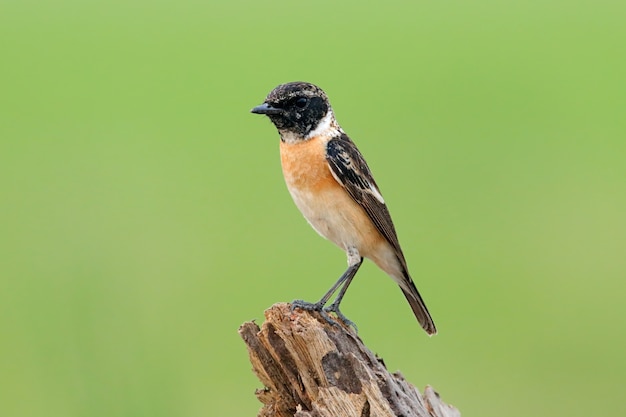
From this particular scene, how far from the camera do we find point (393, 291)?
40.1ft

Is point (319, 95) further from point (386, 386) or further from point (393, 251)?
point (386, 386)

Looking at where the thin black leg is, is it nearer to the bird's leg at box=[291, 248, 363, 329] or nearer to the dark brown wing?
the bird's leg at box=[291, 248, 363, 329]

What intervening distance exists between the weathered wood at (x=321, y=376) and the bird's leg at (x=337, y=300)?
1.41ft

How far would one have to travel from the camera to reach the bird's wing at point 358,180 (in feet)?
21.8

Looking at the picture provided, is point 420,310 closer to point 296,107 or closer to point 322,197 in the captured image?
point 322,197

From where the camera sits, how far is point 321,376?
5.16m

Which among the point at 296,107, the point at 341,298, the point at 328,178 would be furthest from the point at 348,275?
the point at 296,107

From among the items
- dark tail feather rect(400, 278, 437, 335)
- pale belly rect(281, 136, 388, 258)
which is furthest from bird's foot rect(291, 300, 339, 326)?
dark tail feather rect(400, 278, 437, 335)

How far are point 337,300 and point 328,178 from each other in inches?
34.0

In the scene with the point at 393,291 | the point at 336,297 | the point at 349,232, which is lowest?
the point at 336,297

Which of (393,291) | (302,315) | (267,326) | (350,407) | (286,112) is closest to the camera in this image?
(350,407)

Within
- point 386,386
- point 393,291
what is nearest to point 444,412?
point 386,386

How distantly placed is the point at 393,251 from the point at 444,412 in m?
1.64

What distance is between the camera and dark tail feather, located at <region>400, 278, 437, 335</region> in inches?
280
